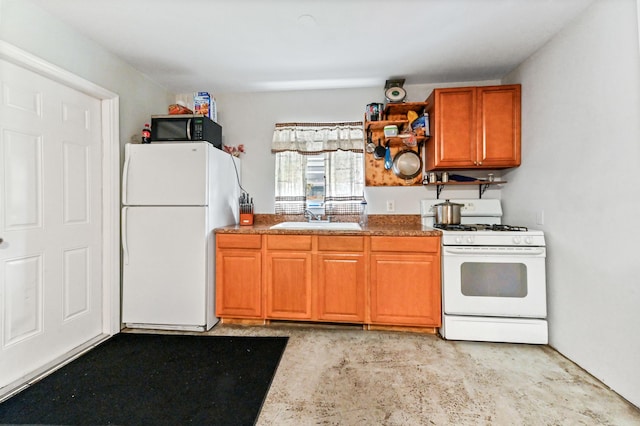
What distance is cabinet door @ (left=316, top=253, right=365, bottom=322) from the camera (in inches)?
91.0

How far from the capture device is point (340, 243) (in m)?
2.32

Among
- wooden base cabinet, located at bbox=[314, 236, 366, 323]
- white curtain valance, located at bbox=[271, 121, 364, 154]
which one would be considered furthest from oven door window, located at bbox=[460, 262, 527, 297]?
white curtain valance, located at bbox=[271, 121, 364, 154]

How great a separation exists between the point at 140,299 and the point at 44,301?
63 centimetres

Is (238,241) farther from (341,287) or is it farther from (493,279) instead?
(493,279)

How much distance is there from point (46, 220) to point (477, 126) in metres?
3.46

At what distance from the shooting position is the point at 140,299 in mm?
2346

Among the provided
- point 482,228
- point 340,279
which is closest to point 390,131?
point 482,228

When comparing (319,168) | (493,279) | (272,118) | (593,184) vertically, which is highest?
(272,118)

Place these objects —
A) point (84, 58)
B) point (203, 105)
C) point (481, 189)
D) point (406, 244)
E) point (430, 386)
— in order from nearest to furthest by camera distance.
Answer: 1. point (430, 386)
2. point (84, 58)
3. point (406, 244)
4. point (203, 105)
5. point (481, 189)

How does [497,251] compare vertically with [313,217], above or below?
below

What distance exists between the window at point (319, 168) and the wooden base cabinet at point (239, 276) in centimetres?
71

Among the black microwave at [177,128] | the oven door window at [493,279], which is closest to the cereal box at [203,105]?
the black microwave at [177,128]

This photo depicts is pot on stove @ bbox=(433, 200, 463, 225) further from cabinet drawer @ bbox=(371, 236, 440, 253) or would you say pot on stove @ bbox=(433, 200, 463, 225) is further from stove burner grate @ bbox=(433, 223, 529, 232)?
cabinet drawer @ bbox=(371, 236, 440, 253)

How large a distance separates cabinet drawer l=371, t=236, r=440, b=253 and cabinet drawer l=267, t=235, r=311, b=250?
580mm
